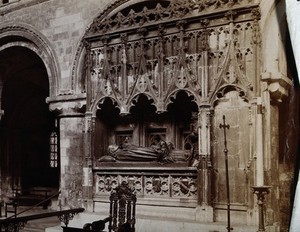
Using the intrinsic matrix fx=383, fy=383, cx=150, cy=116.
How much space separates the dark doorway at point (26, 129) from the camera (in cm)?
1045

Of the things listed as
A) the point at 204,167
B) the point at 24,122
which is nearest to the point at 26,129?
the point at 24,122

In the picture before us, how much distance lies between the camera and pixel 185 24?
5.82 meters

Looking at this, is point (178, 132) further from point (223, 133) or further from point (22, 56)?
point (22, 56)

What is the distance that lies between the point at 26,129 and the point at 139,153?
668 centimetres

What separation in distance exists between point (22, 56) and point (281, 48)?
6.37 meters

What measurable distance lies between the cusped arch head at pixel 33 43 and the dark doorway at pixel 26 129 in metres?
1.10

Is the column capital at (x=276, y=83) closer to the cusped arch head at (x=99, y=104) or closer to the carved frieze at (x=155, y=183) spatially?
the carved frieze at (x=155, y=183)

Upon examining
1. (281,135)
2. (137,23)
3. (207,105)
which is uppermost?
(137,23)

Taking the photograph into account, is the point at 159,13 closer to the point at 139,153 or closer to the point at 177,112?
the point at 177,112

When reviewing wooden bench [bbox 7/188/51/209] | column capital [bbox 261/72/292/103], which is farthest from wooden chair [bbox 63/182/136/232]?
wooden bench [bbox 7/188/51/209]

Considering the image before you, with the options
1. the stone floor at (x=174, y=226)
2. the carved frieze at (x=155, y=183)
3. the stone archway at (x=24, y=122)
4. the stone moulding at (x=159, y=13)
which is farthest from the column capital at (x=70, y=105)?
the stone archway at (x=24, y=122)

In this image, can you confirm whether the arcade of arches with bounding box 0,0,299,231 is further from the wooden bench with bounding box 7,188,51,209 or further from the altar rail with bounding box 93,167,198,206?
the wooden bench with bounding box 7,188,51,209

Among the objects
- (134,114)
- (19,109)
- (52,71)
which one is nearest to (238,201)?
(134,114)

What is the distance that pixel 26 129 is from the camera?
38.8ft
